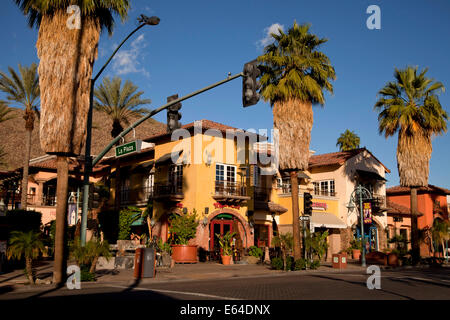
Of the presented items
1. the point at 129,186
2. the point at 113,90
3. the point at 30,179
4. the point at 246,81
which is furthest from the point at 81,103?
the point at 30,179

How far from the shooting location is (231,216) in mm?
30359

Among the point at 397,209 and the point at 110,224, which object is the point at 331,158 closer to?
the point at 397,209

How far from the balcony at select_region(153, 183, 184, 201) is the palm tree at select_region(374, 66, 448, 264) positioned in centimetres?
1386

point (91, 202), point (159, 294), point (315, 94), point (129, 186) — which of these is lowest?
point (159, 294)

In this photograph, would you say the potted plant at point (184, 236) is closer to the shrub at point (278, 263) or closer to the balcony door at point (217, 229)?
the balcony door at point (217, 229)

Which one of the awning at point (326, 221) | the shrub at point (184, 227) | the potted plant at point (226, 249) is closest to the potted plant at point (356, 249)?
the awning at point (326, 221)

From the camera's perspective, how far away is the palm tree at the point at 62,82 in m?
14.1

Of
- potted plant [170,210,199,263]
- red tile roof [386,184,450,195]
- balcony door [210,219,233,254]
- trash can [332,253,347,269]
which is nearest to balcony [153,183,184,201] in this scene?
potted plant [170,210,199,263]

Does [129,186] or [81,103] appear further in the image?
[129,186]

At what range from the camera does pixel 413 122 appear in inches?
1102

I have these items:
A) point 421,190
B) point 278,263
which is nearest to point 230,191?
point 278,263

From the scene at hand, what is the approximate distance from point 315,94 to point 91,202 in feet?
41.8

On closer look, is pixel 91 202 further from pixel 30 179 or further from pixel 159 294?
pixel 30 179

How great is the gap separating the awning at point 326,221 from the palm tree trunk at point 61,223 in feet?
71.5
